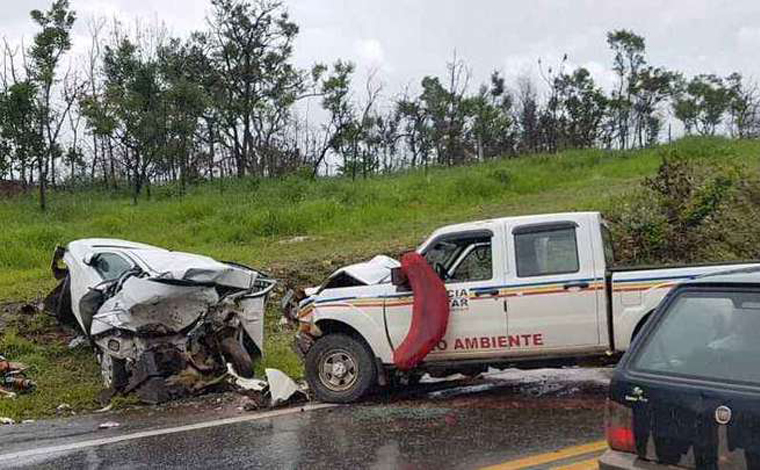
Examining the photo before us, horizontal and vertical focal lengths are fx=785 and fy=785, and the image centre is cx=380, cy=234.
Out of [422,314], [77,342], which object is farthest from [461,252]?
[77,342]

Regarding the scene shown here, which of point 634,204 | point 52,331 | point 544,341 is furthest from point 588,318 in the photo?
point 634,204

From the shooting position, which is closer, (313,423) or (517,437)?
(517,437)

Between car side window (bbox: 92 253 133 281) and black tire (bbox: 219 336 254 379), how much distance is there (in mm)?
1816

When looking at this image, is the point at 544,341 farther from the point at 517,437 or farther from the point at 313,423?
the point at 313,423

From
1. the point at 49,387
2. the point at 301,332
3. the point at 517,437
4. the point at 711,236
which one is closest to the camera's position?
the point at 517,437

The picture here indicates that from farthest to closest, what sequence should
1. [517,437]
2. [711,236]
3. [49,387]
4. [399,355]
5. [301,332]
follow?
[711,236]
[49,387]
[301,332]
[399,355]
[517,437]

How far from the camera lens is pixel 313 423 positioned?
7070 mm

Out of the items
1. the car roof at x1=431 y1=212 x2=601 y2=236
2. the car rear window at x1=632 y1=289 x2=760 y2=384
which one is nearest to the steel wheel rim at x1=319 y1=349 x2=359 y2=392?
the car roof at x1=431 y1=212 x2=601 y2=236

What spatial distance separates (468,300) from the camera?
7648 millimetres

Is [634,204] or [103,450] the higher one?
[634,204]

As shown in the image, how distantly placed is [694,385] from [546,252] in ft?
13.8

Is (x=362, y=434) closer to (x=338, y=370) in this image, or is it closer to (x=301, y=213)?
(x=338, y=370)

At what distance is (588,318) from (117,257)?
250 inches

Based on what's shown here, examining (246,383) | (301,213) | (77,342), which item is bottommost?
(246,383)
